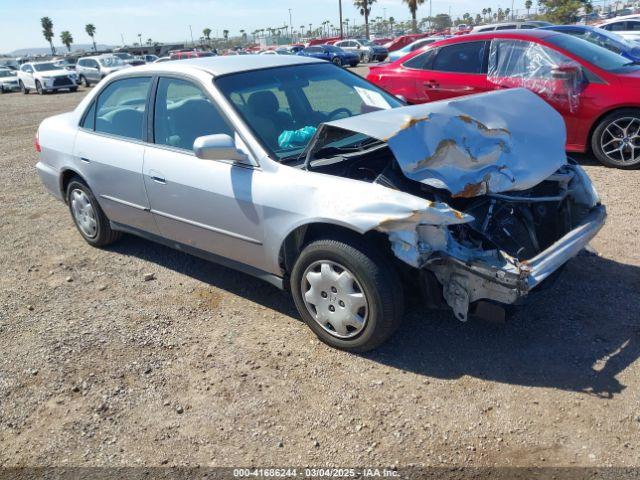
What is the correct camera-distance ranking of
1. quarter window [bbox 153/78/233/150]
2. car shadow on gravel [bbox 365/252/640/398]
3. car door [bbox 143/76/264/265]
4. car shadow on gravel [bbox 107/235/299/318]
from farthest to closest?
car shadow on gravel [bbox 107/235/299/318], quarter window [bbox 153/78/233/150], car door [bbox 143/76/264/265], car shadow on gravel [bbox 365/252/640/398]

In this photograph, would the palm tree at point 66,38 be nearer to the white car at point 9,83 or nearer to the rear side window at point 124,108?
the white car at point 9,83

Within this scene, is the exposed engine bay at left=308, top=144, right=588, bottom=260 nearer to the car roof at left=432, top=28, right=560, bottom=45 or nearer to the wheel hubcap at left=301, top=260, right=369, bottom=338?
the wheel hubcap at left=301, top=260, right=369, bottom=338

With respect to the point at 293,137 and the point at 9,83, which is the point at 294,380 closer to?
the point at 293,137

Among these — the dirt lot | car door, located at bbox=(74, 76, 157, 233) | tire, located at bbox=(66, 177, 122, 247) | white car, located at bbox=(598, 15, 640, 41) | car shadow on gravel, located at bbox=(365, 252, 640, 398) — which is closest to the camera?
the dirt lot

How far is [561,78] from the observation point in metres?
6.48

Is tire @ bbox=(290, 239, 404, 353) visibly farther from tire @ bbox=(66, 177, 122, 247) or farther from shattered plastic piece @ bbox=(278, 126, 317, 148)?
tire @ bbox=(66, 177, 122, 247)

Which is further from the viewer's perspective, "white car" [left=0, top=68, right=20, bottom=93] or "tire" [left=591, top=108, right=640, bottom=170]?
"white car" [left=0, top=68, right=20, bottom=93]

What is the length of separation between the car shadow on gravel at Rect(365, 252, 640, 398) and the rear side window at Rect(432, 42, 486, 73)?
421 cm

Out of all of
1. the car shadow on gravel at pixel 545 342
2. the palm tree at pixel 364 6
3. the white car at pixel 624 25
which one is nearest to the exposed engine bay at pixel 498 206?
the car shadow on gravel at pixel 545 342

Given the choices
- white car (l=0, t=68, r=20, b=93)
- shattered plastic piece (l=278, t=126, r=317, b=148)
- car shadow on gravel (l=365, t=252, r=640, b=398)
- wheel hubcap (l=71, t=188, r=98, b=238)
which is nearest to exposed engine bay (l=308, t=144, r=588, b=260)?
shattered plastic piece (l=278, t=126, r=317, b=148)

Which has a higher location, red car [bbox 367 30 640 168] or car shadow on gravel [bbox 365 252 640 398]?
red car [bbox 367 30 640 168]

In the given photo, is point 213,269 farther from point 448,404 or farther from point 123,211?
point 448,404

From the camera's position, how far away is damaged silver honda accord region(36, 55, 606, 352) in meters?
2.99

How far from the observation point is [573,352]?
325 cm
